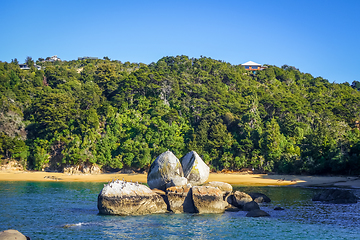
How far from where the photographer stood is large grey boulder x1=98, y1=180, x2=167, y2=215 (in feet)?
66.9

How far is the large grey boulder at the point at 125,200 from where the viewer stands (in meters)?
20.4

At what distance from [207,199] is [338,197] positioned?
39.1 ft

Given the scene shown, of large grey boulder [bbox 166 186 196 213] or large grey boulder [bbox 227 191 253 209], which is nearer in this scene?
large grey boulder [bbox 166 186 196 213]

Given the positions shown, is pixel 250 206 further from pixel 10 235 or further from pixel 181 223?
pixel 10 235

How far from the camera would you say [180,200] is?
71.4 feet

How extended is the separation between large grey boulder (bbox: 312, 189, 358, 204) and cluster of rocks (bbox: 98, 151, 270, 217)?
7540mm

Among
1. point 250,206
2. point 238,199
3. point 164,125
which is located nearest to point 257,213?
point 250,206

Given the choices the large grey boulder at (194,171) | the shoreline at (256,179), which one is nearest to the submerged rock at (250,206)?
the large grey boulder at (194,171)

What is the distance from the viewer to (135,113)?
6556cm

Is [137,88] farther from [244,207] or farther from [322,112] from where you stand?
[244,207]

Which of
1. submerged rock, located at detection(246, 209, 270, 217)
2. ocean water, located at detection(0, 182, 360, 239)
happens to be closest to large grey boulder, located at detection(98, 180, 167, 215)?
ocean water, located at detection(0, 182, 360, 239)

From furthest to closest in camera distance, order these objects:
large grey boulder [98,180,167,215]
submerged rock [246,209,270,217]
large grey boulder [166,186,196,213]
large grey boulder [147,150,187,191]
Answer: large grey boulder [147,150,187,191]
large grey boulder [166,186,196,213]
submerged rock [246,209,270,217]
large grey boulder [98,180,167,215]

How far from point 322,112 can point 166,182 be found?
5261cm

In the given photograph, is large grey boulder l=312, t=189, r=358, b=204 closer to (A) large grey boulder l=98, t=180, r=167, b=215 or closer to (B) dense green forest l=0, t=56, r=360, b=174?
(A) large grey boulder l=98, t=180, r=167, b=215
